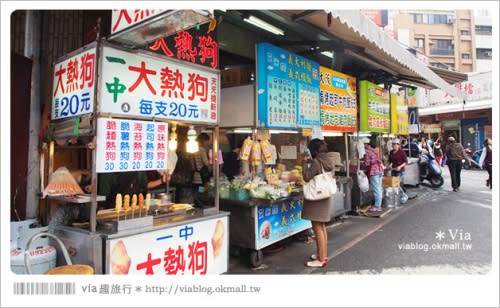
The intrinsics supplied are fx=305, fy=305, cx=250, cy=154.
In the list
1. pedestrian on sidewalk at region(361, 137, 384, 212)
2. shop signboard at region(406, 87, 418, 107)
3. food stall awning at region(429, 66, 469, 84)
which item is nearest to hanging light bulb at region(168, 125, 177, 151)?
pedestrian on sidewalk at region(361, 137, 384, 212)

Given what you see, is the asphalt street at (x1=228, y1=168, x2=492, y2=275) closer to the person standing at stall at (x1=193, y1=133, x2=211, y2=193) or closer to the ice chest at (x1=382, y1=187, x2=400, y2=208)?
the ice chest at (x1=382, y1=187, x2=400, y2=208)

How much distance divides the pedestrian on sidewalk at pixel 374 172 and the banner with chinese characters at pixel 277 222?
2568mm

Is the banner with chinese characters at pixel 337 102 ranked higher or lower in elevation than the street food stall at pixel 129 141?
higher

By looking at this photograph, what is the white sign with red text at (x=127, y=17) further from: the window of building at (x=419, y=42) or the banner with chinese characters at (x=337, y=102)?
the window of building at (x=419, y=42)

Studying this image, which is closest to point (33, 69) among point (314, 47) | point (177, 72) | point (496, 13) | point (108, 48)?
point (108, 48)

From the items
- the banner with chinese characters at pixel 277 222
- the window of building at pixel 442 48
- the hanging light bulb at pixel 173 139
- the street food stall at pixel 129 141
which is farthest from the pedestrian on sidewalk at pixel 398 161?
the window of building at pixel 442 48

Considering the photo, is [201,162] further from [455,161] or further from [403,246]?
[455,161]

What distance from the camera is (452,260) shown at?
3.36 metres

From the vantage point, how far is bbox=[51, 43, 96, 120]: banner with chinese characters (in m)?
2.53

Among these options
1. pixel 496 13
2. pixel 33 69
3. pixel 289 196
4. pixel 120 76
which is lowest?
pixel 289 196

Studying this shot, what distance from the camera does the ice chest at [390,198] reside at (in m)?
7.07

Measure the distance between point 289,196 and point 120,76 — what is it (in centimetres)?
262

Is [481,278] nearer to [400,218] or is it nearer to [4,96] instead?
[4,96]

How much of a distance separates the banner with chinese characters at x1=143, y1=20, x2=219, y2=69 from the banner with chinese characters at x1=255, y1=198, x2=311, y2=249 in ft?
6.25
